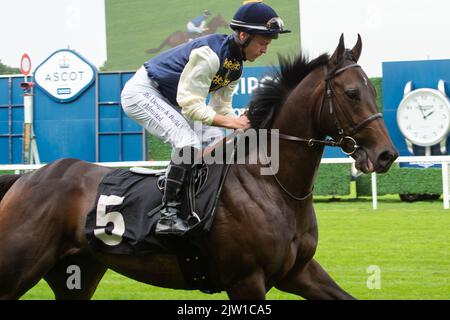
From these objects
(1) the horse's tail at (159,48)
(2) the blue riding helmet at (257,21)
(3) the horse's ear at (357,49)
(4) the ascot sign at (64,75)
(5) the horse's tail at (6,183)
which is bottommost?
(5) the horse's tail at (6,183)

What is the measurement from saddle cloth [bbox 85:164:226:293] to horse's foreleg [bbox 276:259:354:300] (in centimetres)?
44

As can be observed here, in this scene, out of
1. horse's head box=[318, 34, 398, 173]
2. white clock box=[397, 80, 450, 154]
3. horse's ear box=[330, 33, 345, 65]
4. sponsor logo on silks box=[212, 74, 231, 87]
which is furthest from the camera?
white clock box=[397, 80, 450, 154]

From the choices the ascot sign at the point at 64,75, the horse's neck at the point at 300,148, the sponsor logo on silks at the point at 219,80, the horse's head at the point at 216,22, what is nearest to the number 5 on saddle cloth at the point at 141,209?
the horse's neck at the point at 300,148

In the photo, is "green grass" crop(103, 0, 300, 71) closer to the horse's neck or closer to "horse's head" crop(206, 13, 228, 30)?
"horse's head" crop(206, 13, 228, 30)

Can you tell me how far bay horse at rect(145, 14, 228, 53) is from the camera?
936 inches

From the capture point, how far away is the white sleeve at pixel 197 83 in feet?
13.6

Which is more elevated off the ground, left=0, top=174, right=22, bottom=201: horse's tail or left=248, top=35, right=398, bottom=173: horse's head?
left=248, top=35, right=398, bottom=173: horse's head

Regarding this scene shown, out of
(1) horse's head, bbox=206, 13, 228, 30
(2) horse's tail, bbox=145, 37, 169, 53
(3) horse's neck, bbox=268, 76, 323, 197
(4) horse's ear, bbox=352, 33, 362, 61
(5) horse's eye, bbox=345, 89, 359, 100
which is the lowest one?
(3) horse's neck, bbox=268, 76, 323, 197

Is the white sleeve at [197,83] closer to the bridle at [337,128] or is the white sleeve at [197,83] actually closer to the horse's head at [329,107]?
the horse's head at [329,107]

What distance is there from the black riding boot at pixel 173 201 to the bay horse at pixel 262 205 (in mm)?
195

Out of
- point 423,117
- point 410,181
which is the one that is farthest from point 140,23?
point 410,181

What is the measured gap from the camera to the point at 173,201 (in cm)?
415

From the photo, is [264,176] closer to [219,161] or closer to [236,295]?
[219,161]

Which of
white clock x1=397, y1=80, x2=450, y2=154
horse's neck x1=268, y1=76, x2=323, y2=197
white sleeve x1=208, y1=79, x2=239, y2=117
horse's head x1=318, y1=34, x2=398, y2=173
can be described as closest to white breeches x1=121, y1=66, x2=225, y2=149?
white sleeve x1=208, y1=79, x2=239, y2=117
